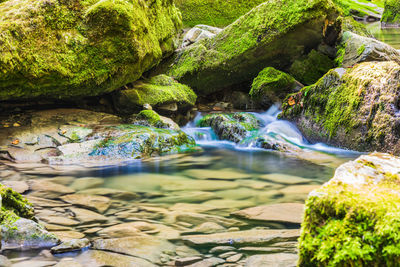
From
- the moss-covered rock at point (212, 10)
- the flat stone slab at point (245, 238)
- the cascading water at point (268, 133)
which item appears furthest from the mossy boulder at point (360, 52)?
the moss-covered rock at point (212, 10)

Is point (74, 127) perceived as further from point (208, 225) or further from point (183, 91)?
point (208, 225)

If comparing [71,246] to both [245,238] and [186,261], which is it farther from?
[245,238]

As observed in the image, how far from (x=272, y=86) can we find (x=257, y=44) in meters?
1.12

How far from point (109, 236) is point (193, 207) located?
43.3 inches

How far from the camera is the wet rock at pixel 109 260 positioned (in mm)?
2496

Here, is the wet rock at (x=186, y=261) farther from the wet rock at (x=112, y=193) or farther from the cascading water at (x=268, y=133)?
the cascading water at (x=268, y=133)

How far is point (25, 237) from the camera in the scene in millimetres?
2723

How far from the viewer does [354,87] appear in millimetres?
6996

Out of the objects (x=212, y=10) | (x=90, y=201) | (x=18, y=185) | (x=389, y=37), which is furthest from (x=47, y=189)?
(x=389, y=37)

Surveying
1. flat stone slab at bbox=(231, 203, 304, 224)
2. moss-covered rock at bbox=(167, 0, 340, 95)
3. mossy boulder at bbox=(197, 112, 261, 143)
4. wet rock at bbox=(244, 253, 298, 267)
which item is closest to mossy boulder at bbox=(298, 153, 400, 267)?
wet rock at bbox=(244, 253, 298, 267)

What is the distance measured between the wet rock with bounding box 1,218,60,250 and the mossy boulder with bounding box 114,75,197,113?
18.8ft

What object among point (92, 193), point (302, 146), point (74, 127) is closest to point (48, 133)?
point (74, 127)

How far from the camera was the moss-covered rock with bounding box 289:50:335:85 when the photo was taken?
9734mm

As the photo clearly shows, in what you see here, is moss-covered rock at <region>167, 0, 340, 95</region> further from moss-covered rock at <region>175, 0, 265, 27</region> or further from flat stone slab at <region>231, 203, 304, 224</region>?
flat stone slab at <region>231, 203, 304, 224</region>
